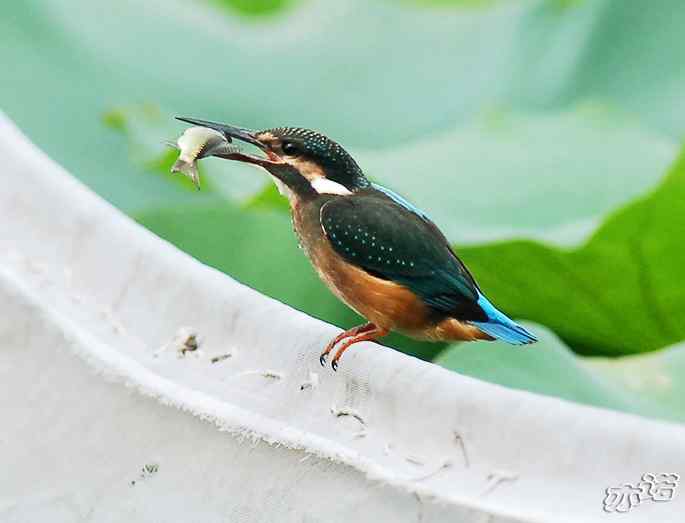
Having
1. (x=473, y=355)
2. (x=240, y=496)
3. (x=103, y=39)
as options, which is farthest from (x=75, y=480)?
(x=103, y=39)

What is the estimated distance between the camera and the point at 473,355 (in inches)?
38.7

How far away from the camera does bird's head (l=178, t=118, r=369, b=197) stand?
2.59ft

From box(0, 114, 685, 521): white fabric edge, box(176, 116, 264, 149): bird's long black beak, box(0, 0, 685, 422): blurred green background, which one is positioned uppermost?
box(176, 116, 264, 149): bird's long black beak

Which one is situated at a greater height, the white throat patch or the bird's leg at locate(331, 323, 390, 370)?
the white throat patch

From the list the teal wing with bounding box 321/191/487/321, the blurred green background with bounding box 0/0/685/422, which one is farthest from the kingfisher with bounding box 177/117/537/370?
the blurred green background with bounding box 0/0/685/422

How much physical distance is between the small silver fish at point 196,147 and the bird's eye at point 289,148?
37mm

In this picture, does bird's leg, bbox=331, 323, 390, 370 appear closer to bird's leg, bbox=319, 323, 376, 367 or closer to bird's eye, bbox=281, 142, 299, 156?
bird's leg, bbox=319, 323, 376, 367

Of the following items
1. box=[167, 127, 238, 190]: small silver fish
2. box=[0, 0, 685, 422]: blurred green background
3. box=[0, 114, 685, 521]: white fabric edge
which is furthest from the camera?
box=[0, 0, 685, 422]: blurred green background

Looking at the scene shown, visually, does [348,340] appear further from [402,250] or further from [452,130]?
[452,130]

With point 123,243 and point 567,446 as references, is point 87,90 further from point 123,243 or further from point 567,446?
point 567,446

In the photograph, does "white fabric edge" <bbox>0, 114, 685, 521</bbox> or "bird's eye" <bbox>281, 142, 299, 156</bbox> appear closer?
"white fabric edge" <bbox>0, 114, 685, 521</bbox>

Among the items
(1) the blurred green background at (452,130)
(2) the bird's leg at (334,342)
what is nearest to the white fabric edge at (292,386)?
(2) the bird's leg at (334,342)

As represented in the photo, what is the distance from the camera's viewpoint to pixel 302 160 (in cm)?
79

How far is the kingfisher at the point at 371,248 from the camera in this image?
2.49 ft
